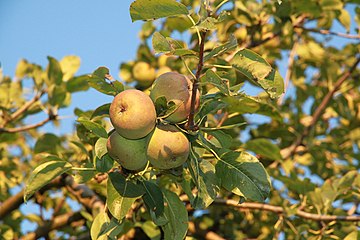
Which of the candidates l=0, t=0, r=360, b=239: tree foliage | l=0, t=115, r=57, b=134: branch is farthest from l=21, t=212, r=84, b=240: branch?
l=0, t=115, r=57, b=134: branch

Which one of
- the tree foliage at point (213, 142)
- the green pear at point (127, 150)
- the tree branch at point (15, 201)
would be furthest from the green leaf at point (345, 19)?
the green pear at point (127, 150)

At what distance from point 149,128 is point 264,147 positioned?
0.89 metres

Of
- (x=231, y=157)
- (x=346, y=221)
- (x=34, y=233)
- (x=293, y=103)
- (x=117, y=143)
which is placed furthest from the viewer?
(x=293, y=103)

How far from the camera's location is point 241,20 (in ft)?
8.18

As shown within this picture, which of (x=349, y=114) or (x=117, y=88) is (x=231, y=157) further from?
(x=349, y=114)

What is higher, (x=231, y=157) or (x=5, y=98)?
(x=231, y=157)

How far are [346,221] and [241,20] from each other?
104 centimetres

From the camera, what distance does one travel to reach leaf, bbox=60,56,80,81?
2648 mm

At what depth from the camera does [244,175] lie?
4.30ft

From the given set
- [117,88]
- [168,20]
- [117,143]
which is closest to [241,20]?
[168,20]

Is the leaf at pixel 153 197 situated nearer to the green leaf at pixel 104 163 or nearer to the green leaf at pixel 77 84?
the green leaf at pixel 104 163

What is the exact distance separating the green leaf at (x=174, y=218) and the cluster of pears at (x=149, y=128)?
198 millimetres

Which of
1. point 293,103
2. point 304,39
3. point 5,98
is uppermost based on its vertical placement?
point 5,98

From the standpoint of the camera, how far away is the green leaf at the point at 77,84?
246 cm
